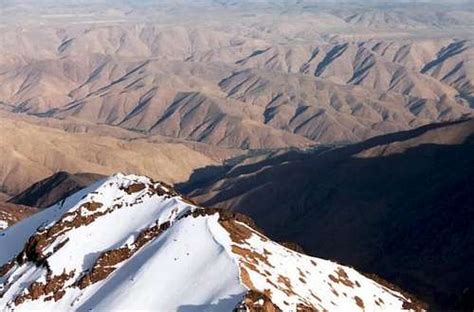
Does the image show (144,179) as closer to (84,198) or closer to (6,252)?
(84,198)

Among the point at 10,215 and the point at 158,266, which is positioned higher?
the point at 158,266

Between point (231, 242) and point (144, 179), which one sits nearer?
point (231, 242)

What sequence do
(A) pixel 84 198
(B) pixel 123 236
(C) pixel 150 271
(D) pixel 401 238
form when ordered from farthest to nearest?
(D) pixel 401 238 < (A) pixel 84 198 < (B) pixel 123 236 < (C) pixel 150 271

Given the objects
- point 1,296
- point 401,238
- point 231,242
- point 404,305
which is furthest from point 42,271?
point 401,238

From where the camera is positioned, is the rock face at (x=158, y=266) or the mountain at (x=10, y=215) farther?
the mountain at (x=10, y=215)

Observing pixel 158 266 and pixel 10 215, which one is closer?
pixel 158 266

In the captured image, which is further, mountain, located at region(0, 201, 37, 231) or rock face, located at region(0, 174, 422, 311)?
mountain, located at region(0, 201, 37, 231)

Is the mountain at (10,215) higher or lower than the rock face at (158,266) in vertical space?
lower

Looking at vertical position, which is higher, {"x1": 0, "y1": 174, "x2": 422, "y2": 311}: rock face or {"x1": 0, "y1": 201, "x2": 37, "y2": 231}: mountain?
{"x1": 0, "y1": 174, "x2": 422, "y2": 311}: rock face
